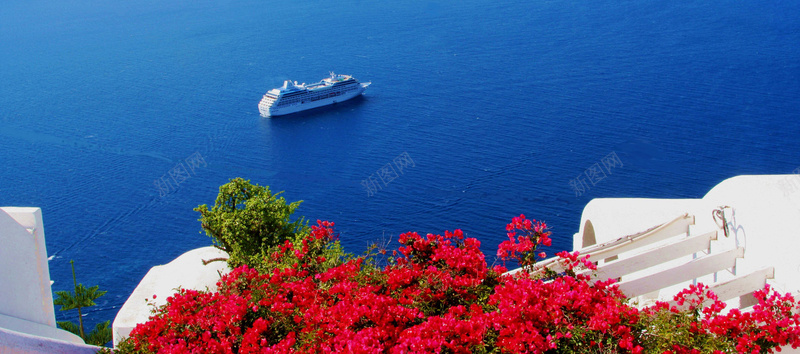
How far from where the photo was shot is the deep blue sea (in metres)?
37.8

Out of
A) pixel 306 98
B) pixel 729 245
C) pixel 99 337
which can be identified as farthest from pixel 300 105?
pixel 729 245

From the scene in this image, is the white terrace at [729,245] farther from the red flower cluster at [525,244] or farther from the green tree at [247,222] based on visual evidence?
the green tree at [247,222]

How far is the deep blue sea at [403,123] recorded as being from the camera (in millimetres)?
37812

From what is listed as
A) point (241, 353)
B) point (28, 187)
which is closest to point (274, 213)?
point (241, 353)

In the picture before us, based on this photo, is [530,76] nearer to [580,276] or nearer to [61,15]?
[580,276]

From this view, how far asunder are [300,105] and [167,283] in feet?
147

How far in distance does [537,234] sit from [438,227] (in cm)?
2569

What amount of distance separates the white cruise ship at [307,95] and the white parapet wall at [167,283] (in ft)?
134

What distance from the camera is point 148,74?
69938mm

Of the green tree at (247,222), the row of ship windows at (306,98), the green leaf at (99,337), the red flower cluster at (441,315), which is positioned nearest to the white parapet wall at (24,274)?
the red flower cluster at (441,315)

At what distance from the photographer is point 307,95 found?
59.3 m

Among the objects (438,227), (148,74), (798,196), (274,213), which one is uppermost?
(148,74)

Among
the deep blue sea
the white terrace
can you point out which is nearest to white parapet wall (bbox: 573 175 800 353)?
the white terrace

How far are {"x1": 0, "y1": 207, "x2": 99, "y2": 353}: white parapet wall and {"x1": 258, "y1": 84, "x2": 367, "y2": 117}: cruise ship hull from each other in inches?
1791
